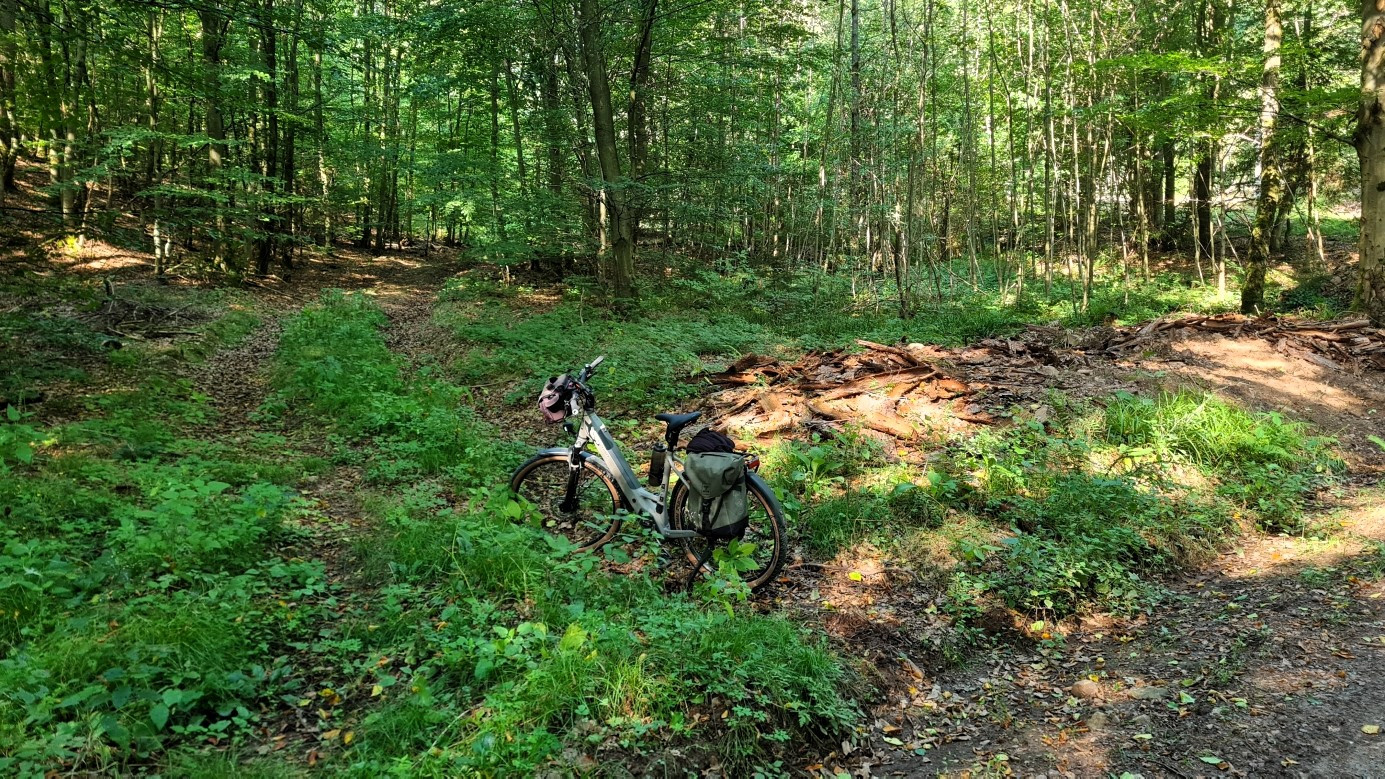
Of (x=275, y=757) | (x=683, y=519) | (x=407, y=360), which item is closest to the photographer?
(x=275, y=757)

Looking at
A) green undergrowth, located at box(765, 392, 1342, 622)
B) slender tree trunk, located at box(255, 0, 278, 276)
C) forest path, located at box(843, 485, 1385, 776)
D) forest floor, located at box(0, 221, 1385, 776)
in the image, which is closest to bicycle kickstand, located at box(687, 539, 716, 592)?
forest floor, located at box(0, 221, 1385, 776)

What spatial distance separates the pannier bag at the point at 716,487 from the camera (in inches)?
166

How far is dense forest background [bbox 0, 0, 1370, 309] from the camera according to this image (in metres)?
11.9

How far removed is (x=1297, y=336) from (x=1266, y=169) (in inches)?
254

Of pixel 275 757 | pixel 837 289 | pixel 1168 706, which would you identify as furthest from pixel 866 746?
pixel 837 289

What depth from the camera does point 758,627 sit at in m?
3.69

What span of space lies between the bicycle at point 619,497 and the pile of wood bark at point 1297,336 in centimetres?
746

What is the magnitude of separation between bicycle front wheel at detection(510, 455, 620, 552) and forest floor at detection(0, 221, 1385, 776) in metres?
1.29

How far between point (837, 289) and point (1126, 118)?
7.25 meters

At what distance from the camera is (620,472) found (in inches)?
195

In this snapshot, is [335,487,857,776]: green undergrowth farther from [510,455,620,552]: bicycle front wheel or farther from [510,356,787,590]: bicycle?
[510,455,620,552]: bicycle front wheel

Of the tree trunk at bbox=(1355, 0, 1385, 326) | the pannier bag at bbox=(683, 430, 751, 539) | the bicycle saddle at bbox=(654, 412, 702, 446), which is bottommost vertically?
the pannier bag at bbox=(683, 430, 751, 539)

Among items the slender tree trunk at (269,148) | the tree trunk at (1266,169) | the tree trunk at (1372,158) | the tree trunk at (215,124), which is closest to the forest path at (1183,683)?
the tree trunk at (1372,158)

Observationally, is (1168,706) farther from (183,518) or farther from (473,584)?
(183,518)
